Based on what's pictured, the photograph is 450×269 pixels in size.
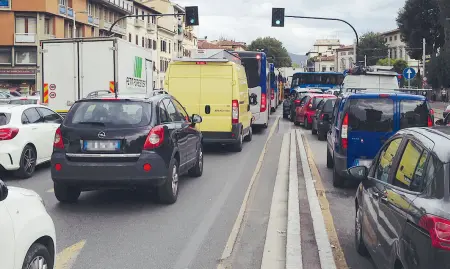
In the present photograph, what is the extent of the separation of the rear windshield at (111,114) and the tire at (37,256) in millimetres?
3838

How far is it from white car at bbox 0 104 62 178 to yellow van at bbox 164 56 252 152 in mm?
3612

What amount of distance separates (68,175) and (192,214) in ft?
6.16

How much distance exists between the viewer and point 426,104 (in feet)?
32.1

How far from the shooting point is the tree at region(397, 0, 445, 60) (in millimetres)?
65250

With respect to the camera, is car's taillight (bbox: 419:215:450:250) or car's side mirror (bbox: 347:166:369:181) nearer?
car's taillight (bbox: 419:215:450:250)

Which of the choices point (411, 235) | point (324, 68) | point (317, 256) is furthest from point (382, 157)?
point (324, 68)

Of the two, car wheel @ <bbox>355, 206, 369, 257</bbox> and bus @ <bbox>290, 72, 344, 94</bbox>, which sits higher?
bus @ <bbox>290, 72, 344, 94</bbox>

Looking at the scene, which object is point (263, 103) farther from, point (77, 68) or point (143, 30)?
point (143, 30)

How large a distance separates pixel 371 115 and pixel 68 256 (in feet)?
19.2

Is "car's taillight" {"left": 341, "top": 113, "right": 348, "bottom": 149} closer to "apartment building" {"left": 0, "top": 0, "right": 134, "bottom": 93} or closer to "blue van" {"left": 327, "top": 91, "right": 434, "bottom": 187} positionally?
"blue van" {"left": 327, "top": 91, "right": 434, "bottom": 187}

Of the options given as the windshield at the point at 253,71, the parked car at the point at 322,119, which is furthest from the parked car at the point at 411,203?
the windshield at the point at 253,71

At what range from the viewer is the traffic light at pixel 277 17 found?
31781 mm

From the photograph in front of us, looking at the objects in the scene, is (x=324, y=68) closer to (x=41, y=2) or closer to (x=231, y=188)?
(x=41, y=2)

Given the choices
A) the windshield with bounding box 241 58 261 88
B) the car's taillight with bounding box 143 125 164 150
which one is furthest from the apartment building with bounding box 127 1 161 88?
the car's taillight with bounding box 143 125 164 150
